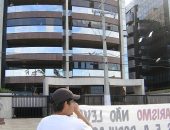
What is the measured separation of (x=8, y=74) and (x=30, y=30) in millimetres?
6551

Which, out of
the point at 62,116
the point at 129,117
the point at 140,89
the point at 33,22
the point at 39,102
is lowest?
the point at 39,102

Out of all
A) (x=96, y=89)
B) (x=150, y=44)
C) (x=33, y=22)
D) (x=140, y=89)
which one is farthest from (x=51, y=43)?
(x=150, y=44)

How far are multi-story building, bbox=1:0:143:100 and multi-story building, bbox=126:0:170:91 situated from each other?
1802 centimetres

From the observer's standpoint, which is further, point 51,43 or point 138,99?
point 51,43

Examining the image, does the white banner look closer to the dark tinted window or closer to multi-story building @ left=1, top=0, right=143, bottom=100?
multi-story building @ left=1, top=0, right=143, bottom=100

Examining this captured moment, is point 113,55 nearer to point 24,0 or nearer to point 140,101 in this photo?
point 24,0

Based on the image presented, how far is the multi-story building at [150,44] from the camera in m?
76.6

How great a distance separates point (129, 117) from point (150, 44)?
239ft

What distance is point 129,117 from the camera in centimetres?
897

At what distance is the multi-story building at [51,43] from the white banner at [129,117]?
4328 cm

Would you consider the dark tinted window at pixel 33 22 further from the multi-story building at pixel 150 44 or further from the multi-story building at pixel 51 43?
the multi-story building at pixel 150 44

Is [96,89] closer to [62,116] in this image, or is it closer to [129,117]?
[129,117]

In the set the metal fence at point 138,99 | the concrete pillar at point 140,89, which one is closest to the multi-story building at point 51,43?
the concrete pillar at point 140,89

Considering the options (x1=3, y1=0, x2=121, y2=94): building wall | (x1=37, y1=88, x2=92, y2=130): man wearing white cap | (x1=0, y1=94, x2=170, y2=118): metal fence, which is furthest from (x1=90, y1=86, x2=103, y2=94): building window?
(x1=37, y1=88, x2=92, y2=130): man wearing white cap
